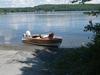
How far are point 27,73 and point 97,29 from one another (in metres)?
4.73

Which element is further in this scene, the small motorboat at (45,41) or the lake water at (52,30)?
the lake water at (52,30)

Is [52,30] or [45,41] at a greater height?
[45,41]

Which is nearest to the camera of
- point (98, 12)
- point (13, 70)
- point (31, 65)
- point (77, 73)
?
point (98, 12)

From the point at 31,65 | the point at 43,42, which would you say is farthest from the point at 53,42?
the point at 31,65

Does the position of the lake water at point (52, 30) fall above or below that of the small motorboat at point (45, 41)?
below

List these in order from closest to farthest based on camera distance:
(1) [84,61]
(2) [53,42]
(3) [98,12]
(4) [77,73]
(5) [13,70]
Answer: (3) [98,12], (4) [77,73], (1) [84,61], (5) [13,70], (2) [53,42]

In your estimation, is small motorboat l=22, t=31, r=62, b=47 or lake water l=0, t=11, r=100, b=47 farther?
lake water l=0, t=11, r=100, b=47

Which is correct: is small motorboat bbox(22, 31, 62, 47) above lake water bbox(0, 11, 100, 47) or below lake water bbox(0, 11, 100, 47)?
above

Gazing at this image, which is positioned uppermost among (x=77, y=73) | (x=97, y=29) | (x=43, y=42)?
(x=97, y=29)

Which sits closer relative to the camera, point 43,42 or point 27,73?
point 27,73

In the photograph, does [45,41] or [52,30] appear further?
[52,30]

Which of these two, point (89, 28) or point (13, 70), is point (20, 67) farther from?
point (89, 28)

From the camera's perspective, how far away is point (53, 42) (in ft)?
117

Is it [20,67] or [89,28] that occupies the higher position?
[89,28]
